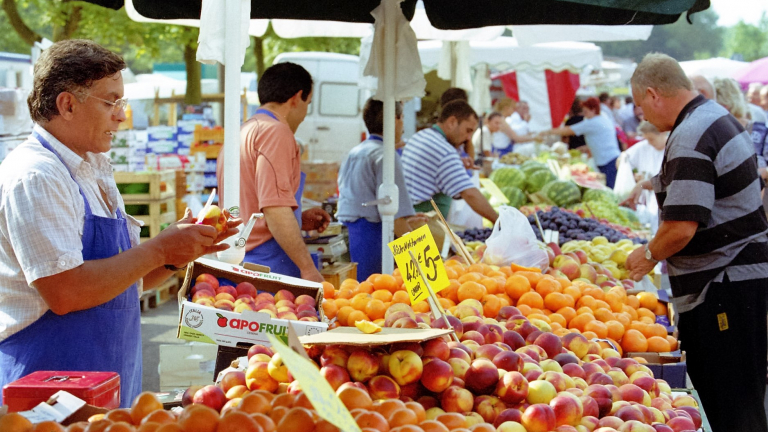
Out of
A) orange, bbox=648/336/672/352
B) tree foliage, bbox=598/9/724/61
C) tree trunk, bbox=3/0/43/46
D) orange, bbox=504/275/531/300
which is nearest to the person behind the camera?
orange, bbox=648/336/672/352

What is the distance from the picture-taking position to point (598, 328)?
3.14 meters

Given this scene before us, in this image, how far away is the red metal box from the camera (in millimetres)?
1735

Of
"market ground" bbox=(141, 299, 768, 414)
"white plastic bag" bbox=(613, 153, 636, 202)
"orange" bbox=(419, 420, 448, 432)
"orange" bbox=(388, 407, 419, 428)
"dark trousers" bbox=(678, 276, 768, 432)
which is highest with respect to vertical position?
"white plastic bag" bbox=(613, 153, 636, 202)

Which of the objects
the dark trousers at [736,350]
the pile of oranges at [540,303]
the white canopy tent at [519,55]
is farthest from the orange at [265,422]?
the white canopy tent at [519,55]

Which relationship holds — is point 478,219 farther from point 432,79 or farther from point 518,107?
point 432,79

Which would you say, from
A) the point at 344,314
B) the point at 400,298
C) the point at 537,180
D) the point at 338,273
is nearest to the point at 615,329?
the point at 400,298

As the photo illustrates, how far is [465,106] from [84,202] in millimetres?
3966

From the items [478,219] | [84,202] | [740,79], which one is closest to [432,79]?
[740,79]

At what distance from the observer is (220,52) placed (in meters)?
3.09

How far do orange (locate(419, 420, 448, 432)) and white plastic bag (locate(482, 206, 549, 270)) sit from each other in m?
2.70

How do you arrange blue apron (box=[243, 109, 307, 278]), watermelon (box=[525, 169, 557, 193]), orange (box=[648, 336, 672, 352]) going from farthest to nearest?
watermelon (box=[525, 169, 557, 193]), blue apron (box=[243, 109, 307, 278]), orange (box=[648, 336, 672, 352])

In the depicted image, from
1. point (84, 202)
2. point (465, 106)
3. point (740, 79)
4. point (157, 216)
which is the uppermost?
point (740, 79)

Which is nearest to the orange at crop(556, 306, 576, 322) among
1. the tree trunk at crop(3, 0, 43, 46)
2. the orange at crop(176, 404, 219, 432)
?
the orange at crop(176, 404, 219, 432)

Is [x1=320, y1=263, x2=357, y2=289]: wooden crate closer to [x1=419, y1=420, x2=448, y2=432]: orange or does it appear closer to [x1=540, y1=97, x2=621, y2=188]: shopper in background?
[x1=419, y1=420, x2=448, y2=432]: orange
